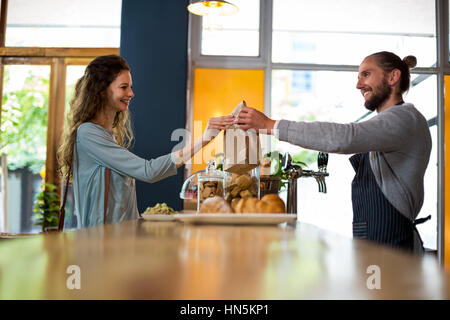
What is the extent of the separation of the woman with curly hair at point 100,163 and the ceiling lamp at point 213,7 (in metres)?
1.69

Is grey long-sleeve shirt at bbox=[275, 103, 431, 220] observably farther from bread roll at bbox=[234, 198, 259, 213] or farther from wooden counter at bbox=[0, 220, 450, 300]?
wooden counter at bbox=[0, 220, 450, 300]

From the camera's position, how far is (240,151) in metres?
1.53

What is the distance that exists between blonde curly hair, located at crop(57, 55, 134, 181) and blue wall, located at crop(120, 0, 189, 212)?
1912 mm

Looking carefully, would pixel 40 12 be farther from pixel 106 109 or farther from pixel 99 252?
pixel 99 252

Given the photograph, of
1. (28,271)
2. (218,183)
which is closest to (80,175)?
(218,183)

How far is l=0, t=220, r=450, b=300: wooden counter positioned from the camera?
38 cm

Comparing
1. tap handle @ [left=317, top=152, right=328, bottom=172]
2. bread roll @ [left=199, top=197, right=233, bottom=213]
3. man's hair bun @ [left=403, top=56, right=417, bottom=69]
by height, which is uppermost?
man's hair bun @ [left=403, top=56, right=417, bottom=69]

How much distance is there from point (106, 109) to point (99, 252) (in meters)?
1.70

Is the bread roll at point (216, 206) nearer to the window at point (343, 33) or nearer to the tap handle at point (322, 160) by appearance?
the tap handle at point (322, 160)

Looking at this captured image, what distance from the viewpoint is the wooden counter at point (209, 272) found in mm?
379

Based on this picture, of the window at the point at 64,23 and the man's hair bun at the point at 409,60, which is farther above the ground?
the window at the point at 64,23

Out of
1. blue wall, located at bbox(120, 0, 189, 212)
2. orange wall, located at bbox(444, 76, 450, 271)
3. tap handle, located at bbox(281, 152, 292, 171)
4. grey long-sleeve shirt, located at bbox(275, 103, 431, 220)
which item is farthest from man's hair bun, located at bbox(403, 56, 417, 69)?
orange wall, located at bbox(444, 76, 450, 271)

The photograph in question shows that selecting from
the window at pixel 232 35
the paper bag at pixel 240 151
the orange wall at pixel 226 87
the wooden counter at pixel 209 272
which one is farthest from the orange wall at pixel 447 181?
the wooden counter at pixel 209 272

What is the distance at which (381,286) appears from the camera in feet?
1.38
